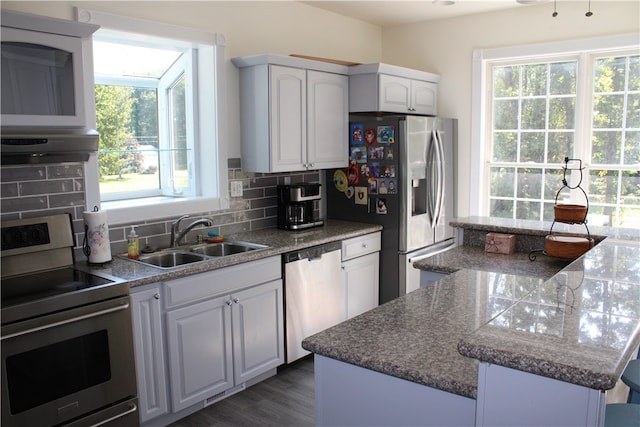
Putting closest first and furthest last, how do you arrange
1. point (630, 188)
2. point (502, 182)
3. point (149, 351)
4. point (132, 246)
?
point (149, 351) → point (132, 246) → point (630, 188) → point (502, 182)

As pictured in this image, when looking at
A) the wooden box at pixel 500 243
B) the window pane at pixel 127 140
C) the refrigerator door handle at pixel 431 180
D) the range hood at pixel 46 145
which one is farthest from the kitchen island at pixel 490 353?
the refrigerator door handle at pixel 431 180

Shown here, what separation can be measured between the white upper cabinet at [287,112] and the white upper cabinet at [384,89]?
0.49 ft

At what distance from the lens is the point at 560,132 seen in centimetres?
438

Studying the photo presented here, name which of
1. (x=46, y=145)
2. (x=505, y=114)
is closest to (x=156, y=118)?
(x=46, y=145)

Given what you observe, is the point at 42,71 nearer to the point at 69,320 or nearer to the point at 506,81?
the point at 69,320

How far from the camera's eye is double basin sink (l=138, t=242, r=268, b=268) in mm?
3176

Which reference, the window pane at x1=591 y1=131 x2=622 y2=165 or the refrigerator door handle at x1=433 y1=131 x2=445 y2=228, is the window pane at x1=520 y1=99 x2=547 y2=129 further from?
the refrigerator door handle at x1=433 y1=131 x2=445 y2=228

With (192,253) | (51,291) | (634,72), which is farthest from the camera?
(634,72)

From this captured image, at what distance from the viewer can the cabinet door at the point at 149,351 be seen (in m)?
2.65

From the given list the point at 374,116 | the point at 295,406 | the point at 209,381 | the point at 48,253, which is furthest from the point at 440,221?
the point at 48,253

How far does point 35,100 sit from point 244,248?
1.49 metres

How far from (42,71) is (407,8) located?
2.87 metres

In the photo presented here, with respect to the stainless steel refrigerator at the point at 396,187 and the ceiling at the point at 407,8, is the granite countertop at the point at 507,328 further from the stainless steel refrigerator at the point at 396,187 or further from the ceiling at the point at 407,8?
the ceiling at the point at 407,8

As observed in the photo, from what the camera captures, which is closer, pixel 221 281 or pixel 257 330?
pixel 221 281
